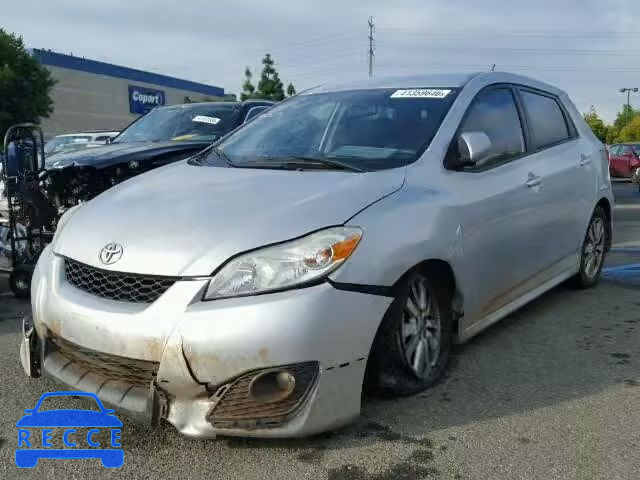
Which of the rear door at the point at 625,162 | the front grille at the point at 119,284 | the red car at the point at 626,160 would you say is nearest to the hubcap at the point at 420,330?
the front grille at the point at 119,284

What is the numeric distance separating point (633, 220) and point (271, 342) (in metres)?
10.0

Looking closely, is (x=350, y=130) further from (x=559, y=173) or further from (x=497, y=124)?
(x=559, y=173)

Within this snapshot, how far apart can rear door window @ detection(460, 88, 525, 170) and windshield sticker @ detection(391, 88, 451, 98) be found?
0.20 meters

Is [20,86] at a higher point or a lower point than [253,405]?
higher

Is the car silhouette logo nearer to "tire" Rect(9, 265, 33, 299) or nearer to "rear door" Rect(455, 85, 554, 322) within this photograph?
"rear door" Rect(455, 85, 554, 322)

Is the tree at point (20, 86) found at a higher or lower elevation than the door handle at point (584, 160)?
higher

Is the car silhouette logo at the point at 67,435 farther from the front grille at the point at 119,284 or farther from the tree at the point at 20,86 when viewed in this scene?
the tree at the point at 20,86

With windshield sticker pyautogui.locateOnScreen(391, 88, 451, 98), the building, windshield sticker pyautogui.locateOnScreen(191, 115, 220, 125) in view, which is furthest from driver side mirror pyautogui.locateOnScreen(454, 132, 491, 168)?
the building

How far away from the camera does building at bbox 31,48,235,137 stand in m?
41.8

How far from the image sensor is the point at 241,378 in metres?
2.57

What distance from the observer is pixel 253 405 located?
2607 millimetres

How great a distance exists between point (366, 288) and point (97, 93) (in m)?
45.9

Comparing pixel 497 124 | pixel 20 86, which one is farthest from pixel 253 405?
pixel 20 86

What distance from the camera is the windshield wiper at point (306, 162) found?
3.38 m
